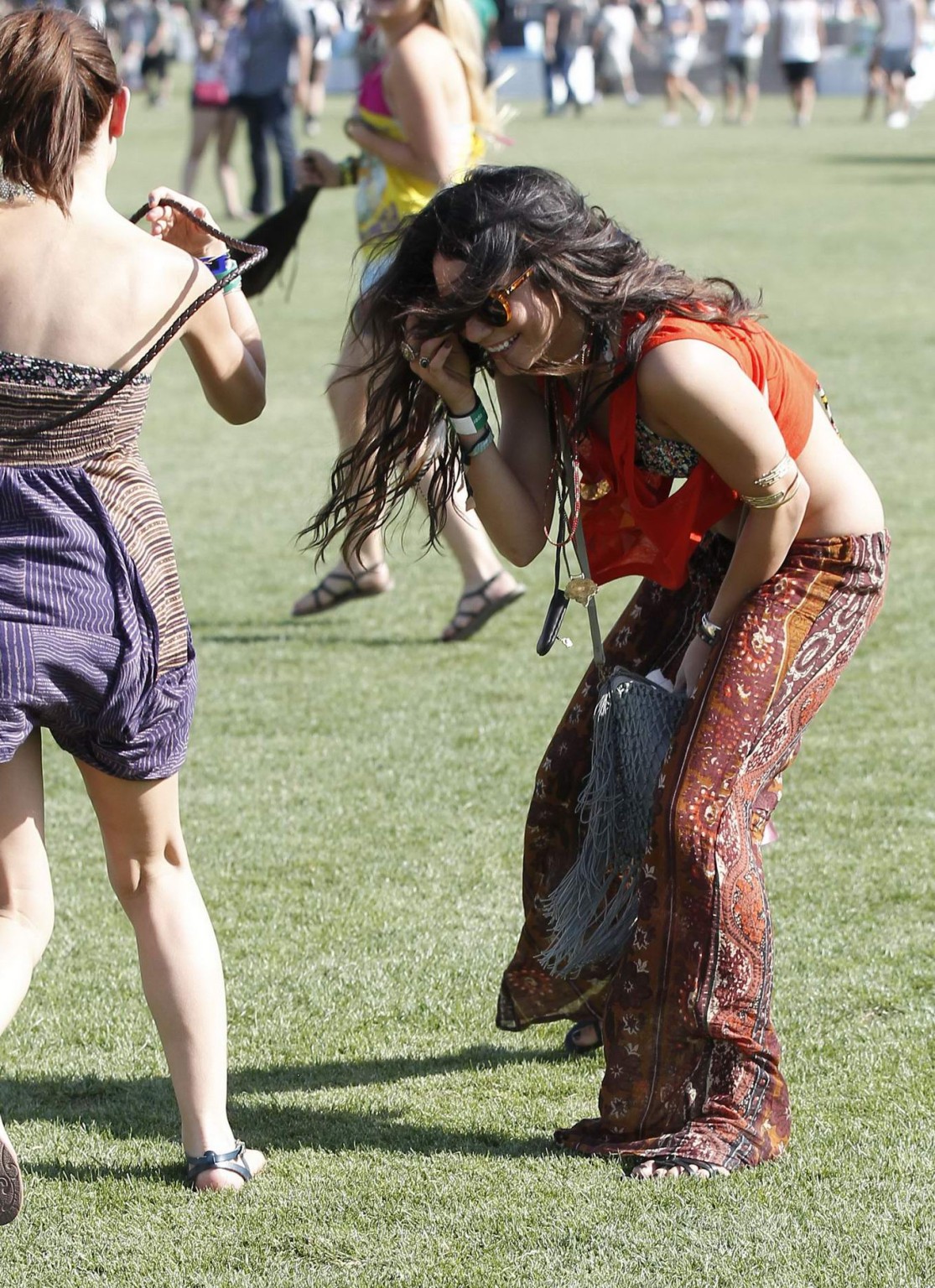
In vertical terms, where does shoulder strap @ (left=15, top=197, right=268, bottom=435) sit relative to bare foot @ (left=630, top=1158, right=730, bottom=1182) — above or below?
above

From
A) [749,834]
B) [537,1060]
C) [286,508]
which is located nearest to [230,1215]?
[537,1060]

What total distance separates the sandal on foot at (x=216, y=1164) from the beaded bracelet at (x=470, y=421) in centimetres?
132

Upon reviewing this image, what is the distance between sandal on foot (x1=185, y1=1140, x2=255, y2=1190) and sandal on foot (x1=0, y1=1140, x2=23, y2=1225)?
366mm

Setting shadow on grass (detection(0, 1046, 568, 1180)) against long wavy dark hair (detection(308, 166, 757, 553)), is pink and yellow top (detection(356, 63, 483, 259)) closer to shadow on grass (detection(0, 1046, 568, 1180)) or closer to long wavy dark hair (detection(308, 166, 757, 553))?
long wavy dark hair (detection(308, 166, 757, 553))

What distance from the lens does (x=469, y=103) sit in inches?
245

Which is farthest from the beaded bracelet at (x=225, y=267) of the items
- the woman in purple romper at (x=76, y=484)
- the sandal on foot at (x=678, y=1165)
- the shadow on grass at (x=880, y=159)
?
the shadow on grass at (x=880, y=159)

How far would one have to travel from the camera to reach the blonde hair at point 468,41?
6078 mm

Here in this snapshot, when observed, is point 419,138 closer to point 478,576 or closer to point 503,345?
point 478,576

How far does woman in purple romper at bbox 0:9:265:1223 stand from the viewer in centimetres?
269

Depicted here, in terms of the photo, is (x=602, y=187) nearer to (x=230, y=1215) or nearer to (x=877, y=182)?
(x=877, y=182)

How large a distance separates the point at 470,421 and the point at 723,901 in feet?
3.12

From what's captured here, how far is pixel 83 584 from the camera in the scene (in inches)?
108

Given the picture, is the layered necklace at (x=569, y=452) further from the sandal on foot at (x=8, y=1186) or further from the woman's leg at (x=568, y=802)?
the sandal on foot at (x=8, y=1186)

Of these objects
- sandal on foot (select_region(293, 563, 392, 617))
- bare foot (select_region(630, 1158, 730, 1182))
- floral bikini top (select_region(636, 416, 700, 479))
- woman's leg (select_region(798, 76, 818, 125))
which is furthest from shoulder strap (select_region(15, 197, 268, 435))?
woman's leg (select_region(798, 76, 818, 125))
